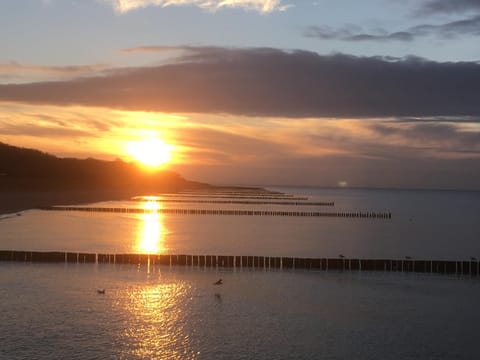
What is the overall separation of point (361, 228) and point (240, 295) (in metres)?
33.7

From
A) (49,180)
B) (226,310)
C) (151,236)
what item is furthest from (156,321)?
(49,180)

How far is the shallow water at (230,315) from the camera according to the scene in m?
14.9

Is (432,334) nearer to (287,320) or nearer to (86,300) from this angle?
(287,320)

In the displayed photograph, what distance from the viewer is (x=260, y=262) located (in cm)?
2748

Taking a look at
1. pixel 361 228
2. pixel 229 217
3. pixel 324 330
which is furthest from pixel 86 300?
pixel 229 217

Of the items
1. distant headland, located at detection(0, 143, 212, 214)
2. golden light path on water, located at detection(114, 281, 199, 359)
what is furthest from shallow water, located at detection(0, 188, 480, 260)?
distant headland, located at detection(0, 143, 212, 214)

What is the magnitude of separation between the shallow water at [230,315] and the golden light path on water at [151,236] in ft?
22.4

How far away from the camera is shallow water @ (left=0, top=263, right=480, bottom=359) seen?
48.9 ft

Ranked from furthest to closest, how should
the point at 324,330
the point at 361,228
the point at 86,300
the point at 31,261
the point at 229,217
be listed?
the point at 229,217
the point at 361,228
the point at 31,261
the point at 86,300
the point at 324,330

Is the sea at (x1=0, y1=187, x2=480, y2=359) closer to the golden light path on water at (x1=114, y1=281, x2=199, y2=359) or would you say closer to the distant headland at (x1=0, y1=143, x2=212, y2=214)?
the golden light path on water at (x1=114, y1=281, x2=199, y2=359)

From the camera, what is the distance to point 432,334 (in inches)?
666

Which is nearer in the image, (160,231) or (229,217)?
(160,231)

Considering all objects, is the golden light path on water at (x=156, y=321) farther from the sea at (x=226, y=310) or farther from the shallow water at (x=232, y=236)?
the shallow water at (x=232, y=236)

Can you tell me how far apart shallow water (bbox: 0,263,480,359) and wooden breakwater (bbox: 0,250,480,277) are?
129 centimetres
